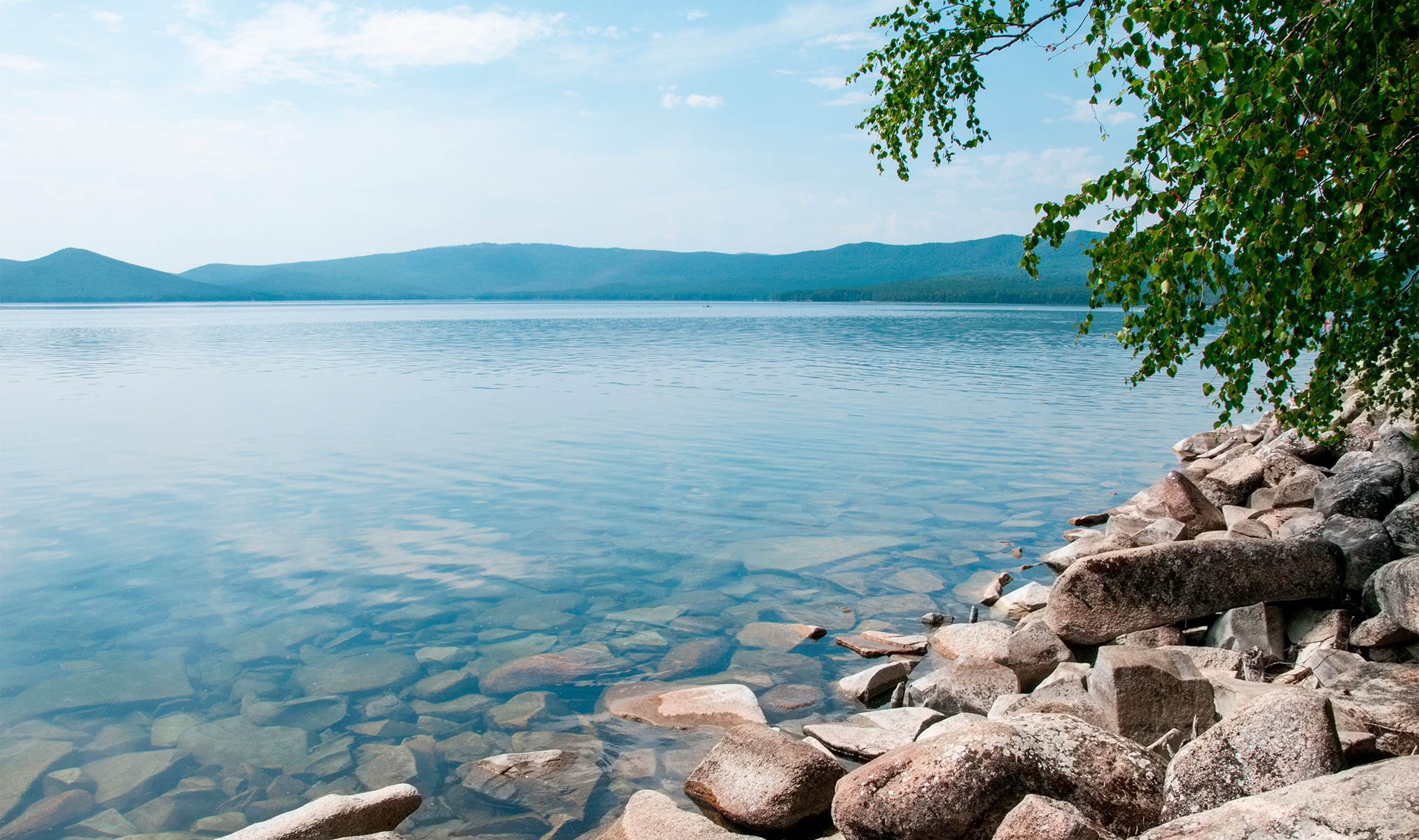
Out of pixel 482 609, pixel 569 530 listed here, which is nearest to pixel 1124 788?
pixel 482 609

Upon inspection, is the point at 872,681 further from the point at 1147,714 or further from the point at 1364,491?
the point at 1364,491

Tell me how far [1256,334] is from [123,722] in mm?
10368

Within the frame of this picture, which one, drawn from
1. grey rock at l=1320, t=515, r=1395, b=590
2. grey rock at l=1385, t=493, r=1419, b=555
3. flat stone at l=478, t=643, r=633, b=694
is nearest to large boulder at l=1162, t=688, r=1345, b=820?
grey rock at l=1320, t=515, r=1395, b=590

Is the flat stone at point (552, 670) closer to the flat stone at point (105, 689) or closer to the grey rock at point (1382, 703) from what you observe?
the flat stone at point (105, 689)

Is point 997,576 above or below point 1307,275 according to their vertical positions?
below

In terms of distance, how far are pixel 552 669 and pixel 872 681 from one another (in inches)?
132

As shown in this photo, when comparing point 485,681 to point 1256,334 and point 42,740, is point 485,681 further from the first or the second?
point 1256,334

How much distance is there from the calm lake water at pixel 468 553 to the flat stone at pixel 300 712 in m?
0.05

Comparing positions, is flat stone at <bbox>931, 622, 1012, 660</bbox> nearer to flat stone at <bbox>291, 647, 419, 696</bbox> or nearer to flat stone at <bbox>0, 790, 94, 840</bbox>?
flat stone at <bbox>291, 647, 419, 696</bbox>

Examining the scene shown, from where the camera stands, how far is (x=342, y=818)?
6387mm

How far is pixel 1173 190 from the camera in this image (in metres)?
6.48

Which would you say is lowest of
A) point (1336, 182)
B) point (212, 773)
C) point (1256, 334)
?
point (212, 773)

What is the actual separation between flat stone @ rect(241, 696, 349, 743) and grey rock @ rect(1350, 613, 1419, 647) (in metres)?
8.71

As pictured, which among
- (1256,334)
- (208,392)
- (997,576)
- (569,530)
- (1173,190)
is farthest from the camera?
(208,392)
